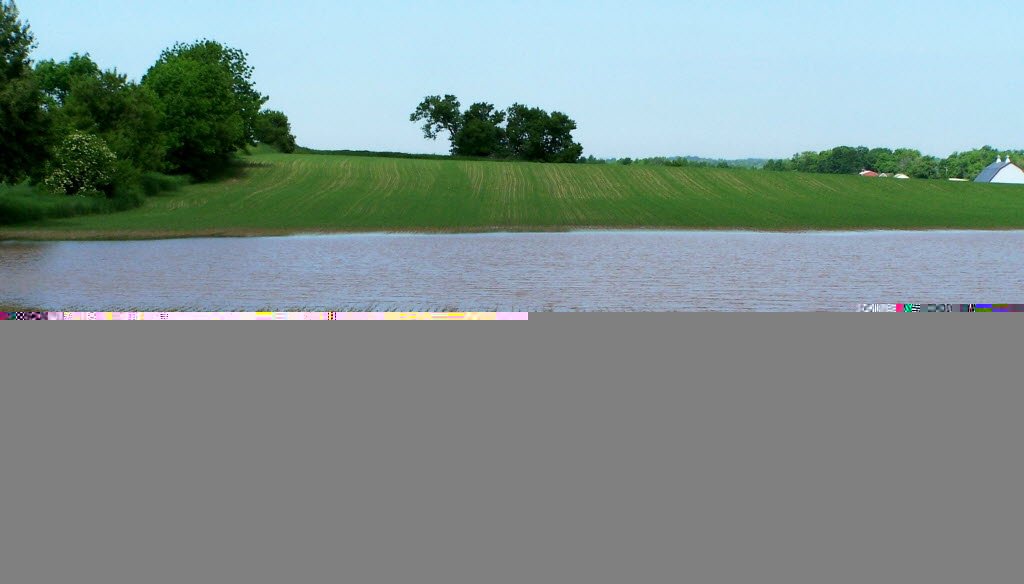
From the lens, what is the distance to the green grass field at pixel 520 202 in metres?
65.1

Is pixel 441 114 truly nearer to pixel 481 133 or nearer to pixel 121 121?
pixel 481 133

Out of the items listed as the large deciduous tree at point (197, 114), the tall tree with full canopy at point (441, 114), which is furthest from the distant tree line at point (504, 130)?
the large deciduous tree at point (197, 114)

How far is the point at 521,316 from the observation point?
22.0 m

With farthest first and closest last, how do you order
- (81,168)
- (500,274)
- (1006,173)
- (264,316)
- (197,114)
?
(1006,173) < (197,114) < (81,168) < (500,274) < (264,316)

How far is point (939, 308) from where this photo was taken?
23.9m

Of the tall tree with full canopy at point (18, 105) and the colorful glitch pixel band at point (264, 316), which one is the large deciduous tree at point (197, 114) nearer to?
the tall tree with full canopy at point (18, 105)

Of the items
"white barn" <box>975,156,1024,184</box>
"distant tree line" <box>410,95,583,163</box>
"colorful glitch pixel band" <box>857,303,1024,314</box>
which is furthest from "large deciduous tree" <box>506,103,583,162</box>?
"colorful glitch pixel band" <box>857,303,1024,314</box>

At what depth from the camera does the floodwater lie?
25469 millimetres

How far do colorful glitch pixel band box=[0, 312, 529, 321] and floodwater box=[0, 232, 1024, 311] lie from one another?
1454 millimetres

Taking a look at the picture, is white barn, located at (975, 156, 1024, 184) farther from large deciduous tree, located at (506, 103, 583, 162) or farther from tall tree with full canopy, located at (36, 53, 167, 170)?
tall tree with full canopy, located at (36, 53, 167, 170)

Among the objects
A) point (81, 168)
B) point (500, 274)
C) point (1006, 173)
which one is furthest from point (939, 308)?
point (1006, 173)

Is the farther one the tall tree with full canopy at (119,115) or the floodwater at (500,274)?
the tall tree with full canopy at (119,115)

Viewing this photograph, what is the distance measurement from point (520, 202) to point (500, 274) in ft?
168

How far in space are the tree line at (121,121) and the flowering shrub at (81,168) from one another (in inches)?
2.8
